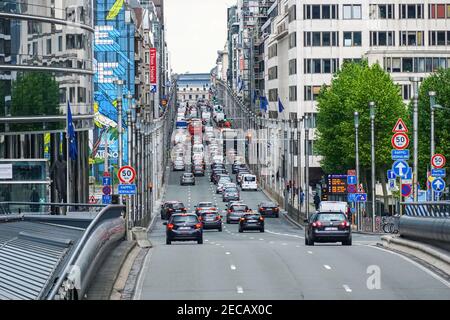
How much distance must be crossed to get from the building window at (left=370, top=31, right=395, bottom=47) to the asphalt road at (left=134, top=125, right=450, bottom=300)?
297 ft

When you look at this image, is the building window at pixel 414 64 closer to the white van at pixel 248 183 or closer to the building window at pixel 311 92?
the building window at pixel 311 92

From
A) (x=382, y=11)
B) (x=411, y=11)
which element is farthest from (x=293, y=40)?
(x=411, y=11)

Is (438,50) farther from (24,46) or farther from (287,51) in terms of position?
(24,46)

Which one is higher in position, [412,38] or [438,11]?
[438,11]

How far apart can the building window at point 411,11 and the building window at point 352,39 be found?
477cm

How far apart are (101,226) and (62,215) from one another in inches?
258

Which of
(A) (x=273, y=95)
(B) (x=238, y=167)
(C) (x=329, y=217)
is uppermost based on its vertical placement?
(A) (x=273, y=95)

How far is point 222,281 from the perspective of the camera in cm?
2588

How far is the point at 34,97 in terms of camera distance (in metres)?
55.9

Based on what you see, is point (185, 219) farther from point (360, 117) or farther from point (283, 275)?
point (360, 117)

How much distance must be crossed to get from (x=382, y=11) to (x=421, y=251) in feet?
312

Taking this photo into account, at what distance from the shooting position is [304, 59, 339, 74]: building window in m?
127

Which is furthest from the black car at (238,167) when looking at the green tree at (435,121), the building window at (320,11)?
the green tree at (435,121)
